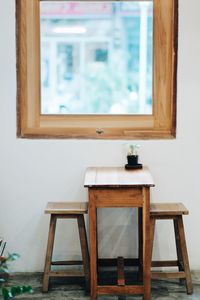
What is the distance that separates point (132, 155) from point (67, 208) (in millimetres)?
613

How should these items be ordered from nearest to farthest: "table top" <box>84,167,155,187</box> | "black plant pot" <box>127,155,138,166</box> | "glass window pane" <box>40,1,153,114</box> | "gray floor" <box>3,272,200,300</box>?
"table top" <box>84,167,155,187</box>, "gray floor" <box>3,272,200,300</box>, "black plant pot" <box>127,155,138,166</box>, "glass window pane" <box>40,1,153,114</box>

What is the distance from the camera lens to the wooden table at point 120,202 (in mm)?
2826

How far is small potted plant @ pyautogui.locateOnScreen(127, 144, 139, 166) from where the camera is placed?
3.38 metres

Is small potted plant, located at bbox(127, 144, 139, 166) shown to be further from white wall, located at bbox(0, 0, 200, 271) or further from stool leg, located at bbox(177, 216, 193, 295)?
stool leg, located at bbox(177, 216, 193, 295)

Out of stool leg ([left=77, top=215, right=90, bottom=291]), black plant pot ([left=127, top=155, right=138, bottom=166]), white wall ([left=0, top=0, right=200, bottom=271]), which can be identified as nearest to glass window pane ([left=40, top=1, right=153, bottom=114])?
white wall ([left=0, top=0, right=200, bottom=271])

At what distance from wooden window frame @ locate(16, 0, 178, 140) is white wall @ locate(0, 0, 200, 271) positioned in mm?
60

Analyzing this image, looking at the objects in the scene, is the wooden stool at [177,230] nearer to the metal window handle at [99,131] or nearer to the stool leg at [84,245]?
the stool leg at [84,245]

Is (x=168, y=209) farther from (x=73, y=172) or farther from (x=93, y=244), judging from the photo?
(x=73, y=172)

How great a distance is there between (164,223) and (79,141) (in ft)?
2.94

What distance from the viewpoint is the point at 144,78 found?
3.58 meters

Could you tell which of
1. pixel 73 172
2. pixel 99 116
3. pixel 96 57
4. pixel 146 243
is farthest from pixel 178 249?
pixel 96 57

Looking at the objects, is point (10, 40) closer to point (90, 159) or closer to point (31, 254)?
point (90, 159)

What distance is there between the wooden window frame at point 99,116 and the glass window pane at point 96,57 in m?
0.05

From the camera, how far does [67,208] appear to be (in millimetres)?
3180
